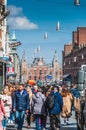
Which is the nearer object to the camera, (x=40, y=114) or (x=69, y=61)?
(x=40, y=114)

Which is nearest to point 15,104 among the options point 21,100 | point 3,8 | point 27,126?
point 21,100

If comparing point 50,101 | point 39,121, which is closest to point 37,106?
point 39,121

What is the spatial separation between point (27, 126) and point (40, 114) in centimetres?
301

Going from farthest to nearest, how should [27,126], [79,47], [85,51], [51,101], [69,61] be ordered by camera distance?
[69,61]
[79,47]
[85,51]
[27,126]
[51,101]

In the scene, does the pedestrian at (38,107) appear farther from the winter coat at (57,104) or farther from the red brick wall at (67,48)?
the red brick wall at (67,48)

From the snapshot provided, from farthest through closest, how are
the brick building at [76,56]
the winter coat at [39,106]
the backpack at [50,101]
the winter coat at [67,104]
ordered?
the brick building at [76,56]
the winter coat at [67,104]
the winter coat at [39,106]
the backpack at [50,101]

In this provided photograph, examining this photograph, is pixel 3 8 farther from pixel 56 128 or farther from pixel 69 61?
pixel 69 61

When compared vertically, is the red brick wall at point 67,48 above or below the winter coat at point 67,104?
above

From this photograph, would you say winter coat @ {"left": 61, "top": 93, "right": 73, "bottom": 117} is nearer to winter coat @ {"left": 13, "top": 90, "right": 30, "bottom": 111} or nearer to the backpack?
winter coat @ {"left": 13, "top": 90, "right": 30, "bottom": 111}

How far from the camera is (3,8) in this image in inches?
1996

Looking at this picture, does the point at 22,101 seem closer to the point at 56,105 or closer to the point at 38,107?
the point at 38,107

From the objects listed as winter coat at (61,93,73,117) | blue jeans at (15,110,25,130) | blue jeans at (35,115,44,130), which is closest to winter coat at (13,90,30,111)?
blue jeans at (15,110,25,130)

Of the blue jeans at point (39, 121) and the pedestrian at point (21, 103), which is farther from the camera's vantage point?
the blue jeans at point (39, 121)

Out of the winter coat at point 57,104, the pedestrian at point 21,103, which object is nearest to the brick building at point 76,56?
the pedestrian at point 21,103
